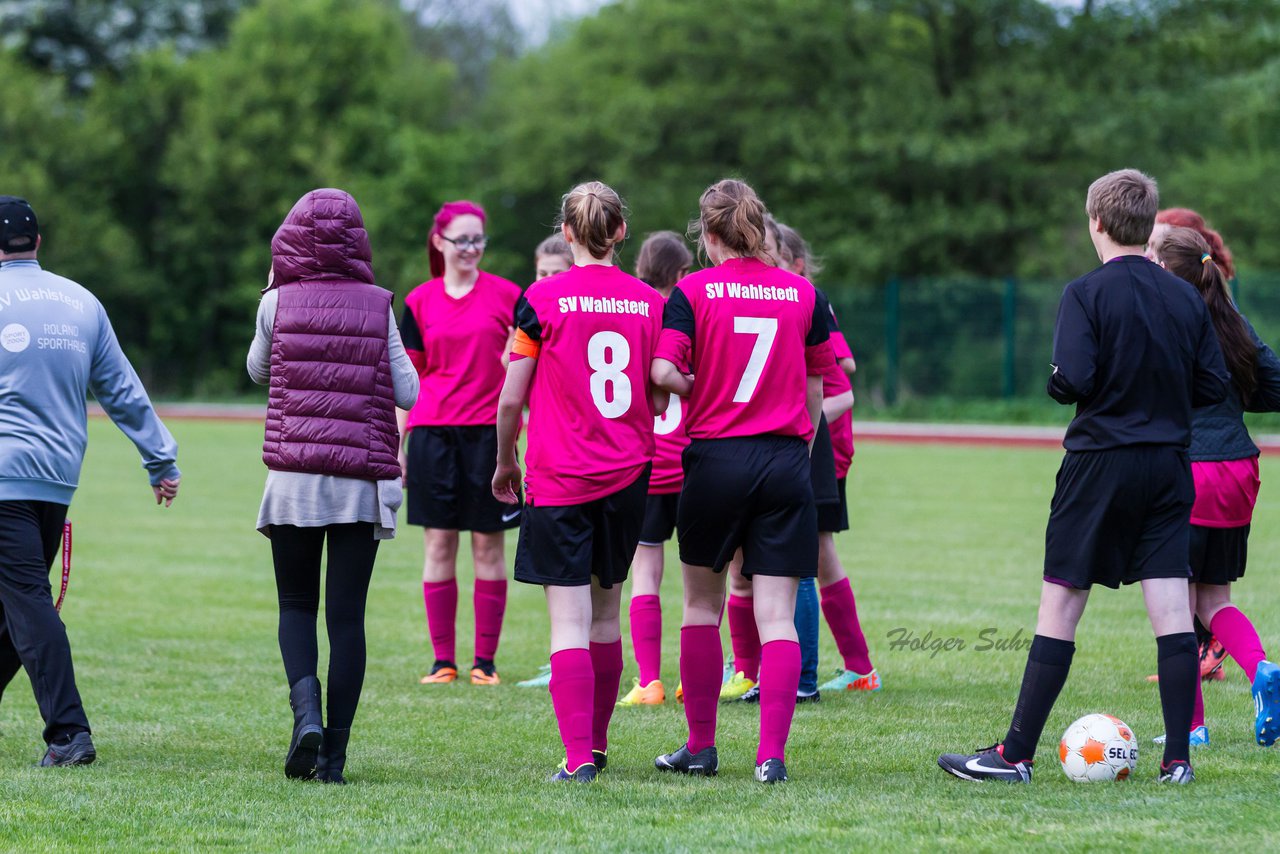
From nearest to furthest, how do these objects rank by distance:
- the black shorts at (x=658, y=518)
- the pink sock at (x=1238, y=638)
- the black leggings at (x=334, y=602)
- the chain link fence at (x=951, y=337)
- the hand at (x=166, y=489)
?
the black leggings at (x=334, y=602)
the hand at (x=166, y=489)
the pink sock at (x=1238, y=638)
the black shorts at (x=658, y=518)
the chain link fence at (x=951, y=337)

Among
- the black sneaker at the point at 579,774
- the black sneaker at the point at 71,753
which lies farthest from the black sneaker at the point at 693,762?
the black sneaker at the point at 71,753

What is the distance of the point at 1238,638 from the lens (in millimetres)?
5711

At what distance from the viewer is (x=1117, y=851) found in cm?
393

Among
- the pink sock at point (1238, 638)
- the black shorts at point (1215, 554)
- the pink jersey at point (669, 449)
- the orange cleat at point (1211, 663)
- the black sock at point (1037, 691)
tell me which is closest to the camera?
the black sock at point (1037, 691)

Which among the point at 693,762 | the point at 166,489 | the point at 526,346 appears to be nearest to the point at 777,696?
the point at 693,762

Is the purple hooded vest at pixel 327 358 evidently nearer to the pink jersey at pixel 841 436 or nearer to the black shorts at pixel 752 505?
the black shorts at pixel 752 505

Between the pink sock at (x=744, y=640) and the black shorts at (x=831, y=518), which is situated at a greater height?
the black shorts at (x=831, y=518)

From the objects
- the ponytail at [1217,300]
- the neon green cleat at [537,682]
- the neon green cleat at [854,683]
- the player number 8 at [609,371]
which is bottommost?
the neon green cleat at [537,682]

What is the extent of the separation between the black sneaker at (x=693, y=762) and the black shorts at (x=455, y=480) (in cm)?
220

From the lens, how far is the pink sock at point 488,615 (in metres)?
7.26

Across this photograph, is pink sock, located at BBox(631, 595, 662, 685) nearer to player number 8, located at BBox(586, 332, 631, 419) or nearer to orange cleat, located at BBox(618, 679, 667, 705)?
orange cleat, located at BBox(618, 679, 667, 705)

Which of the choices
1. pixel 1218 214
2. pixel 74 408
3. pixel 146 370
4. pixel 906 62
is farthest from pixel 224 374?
pixel 74 408

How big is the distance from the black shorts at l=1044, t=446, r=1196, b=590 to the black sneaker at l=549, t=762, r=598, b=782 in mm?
1601

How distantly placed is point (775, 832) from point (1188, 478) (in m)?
1.78
